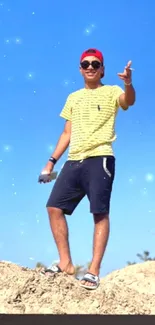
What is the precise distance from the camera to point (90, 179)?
426 centimetres

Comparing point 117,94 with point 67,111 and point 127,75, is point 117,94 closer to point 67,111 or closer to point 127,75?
point 127,75

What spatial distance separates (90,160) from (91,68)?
716 mm

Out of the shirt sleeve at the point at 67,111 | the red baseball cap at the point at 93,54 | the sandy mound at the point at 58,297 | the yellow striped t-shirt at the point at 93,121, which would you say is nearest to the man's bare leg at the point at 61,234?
the sandy mound at the point at 58,297

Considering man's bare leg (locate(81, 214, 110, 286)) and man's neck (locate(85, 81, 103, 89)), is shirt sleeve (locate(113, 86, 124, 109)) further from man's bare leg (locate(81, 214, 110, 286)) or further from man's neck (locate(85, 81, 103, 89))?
man's bare leg (locate(81, 214, 110, 286))

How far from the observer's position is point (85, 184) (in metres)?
4.32

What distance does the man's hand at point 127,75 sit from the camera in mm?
4066

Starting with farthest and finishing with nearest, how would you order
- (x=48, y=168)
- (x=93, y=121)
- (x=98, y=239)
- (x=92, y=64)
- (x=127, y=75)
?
(x=48, y=168), (x=92, y=64), (x=93, y=121), (x=98, y=239), (x=127, y=75)

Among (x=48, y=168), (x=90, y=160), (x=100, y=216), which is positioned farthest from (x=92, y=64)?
(x=100, y=216)

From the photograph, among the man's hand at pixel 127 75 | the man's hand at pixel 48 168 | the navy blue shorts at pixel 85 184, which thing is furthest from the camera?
the man's hand at pixel 48 168

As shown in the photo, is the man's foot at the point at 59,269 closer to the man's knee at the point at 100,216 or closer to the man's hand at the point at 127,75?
the man's knee at the point at 100,216

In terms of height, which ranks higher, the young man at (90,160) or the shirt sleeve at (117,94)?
the shirt sleeve at (117,94)

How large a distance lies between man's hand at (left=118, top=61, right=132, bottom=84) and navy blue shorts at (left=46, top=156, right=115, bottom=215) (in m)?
0.57

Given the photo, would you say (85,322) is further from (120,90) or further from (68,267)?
(120,90)

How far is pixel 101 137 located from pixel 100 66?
581mm
